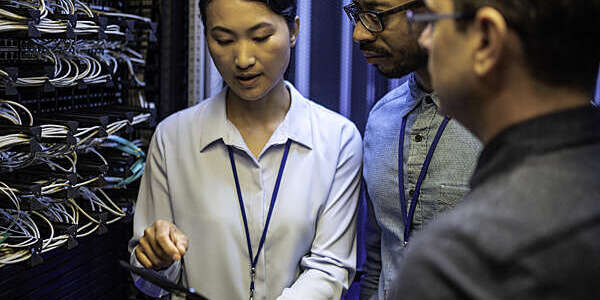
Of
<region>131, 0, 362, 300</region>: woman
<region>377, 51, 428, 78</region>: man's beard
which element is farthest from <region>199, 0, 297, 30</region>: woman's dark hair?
<region>377, 51, 428, 78</region>: man's beard

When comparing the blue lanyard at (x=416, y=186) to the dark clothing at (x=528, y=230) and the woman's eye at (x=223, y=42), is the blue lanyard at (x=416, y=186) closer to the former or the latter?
the woman's eye at (x=223, y=42)

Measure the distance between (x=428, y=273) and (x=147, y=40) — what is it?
1597 mm

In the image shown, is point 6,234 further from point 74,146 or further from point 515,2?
point 515,2

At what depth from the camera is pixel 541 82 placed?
65cm

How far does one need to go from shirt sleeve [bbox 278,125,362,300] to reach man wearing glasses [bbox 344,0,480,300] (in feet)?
0.26

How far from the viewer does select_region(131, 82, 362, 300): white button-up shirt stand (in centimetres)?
152

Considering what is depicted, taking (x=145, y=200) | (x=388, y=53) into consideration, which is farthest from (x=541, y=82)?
(x=145, y=200)

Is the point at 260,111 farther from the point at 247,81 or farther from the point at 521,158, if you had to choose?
the point at 521,158

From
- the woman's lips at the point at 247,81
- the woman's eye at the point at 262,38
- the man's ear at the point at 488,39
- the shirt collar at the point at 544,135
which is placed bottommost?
the woman's lips at the point at 247,81

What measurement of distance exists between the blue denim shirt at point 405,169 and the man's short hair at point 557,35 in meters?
0.71

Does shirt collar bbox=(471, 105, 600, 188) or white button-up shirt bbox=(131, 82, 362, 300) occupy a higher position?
shirt collar bbox=(471, 105, 600, 188)

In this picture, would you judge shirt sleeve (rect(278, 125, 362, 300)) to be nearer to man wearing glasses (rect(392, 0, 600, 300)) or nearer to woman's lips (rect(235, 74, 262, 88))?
woman's lips (rect(235, 74, 262, 88))

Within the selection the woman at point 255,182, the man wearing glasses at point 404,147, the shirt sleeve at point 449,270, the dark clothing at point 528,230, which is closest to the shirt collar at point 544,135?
the dark clothing at point 528,230

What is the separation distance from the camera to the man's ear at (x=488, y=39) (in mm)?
637
